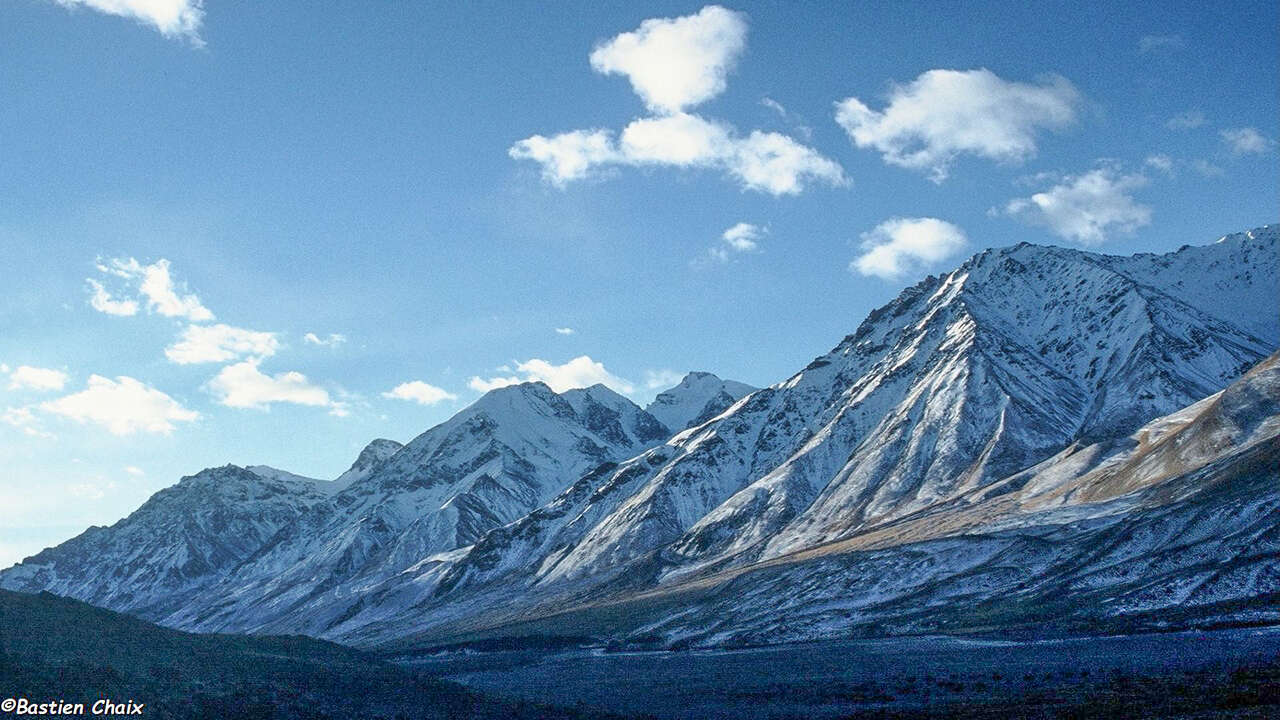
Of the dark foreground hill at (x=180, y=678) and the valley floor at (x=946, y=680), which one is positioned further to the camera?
the dark foreground hill at (x=180, y=678)

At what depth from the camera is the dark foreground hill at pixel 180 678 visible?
6341 cm

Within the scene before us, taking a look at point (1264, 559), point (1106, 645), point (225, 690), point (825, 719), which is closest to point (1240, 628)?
point (1106, 645)

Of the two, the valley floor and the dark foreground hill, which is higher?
the dark foreground hill

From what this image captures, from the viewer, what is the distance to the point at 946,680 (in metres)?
80.3

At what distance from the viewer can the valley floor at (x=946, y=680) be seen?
60.7 m

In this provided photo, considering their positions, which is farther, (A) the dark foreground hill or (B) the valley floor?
(A) the dark foreground hill

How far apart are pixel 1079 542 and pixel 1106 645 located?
6241 centimetres

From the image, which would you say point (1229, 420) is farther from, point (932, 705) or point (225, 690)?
point (225, 690)

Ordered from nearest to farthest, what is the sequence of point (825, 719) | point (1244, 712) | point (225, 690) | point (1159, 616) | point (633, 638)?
point (1244, 712) < point (825, 719) < point (225, 690) < point (1159, 616) < point (633, 638)

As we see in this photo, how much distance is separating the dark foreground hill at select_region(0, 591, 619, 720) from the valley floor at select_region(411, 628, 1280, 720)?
13.2m

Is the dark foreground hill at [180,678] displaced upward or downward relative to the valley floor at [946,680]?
upward

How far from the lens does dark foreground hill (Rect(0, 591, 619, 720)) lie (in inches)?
2496

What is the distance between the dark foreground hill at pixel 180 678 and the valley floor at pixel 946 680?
13.2 metres

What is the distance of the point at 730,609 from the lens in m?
178
